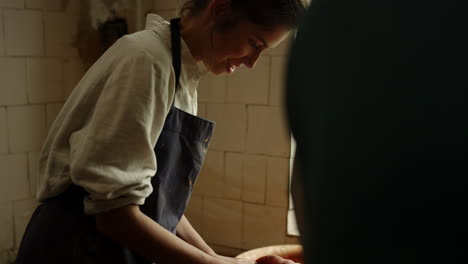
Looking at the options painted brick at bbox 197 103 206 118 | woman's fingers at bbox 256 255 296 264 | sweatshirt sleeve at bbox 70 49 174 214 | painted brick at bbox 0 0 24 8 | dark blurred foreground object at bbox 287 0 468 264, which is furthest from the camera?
painted brick at bbox 197 103 206 118

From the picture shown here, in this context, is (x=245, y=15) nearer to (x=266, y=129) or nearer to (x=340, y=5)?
(x=340, y=5)

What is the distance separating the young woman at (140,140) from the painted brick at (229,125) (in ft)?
3.52

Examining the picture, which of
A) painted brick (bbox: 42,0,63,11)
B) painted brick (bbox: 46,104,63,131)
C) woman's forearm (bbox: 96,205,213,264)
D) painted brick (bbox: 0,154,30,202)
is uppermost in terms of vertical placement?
painted brick (bbox: 42,0,63,11)

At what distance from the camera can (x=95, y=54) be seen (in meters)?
2.25

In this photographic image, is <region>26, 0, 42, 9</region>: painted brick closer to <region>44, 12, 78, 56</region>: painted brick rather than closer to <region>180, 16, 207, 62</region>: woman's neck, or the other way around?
<region>44, 12, 78, 56</region>: painted brick

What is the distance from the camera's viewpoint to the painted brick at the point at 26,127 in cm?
208

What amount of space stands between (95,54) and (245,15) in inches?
60.0

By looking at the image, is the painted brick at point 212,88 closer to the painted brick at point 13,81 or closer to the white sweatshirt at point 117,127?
the painted brick at point 13,81

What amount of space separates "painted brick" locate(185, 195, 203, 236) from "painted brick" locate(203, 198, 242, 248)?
23mm

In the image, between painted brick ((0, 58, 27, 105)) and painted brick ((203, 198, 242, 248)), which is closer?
painted brick ((0, 58, 27, 105))

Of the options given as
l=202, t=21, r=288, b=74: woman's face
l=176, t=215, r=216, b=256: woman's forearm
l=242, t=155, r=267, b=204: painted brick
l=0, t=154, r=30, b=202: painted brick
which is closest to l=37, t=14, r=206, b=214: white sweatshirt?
l=202, t=21, r=288, b=74: woman's face

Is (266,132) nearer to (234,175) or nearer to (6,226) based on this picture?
(234,175)

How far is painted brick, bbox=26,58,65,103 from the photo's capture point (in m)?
2.12

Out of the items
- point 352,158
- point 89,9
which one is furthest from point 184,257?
point 89,9
